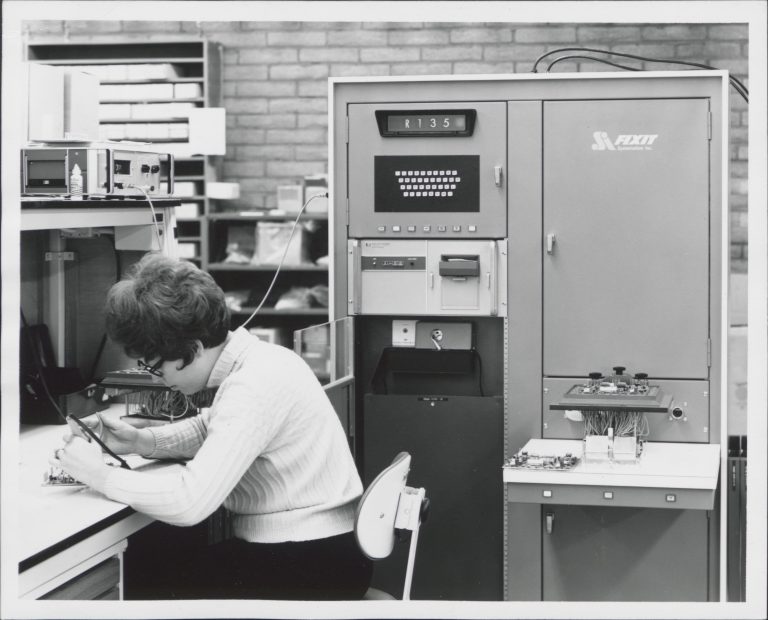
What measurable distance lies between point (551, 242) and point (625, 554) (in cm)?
94

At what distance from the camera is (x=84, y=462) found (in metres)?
1.90

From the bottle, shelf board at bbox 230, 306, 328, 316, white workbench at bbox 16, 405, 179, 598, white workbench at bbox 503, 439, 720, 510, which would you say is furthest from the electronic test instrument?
shelf board at bbox 230, 306, 328, 316

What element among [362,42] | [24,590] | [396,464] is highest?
[362,42]

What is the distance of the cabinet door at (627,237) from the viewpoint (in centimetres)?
302

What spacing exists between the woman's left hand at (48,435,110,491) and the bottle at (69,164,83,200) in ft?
2.94

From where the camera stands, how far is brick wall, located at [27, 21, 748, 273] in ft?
17.9

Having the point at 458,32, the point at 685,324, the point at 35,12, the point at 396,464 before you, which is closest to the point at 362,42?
the point at 458,32

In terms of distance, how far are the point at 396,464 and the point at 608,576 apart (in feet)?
4.16

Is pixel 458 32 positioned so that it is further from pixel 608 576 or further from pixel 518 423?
pixel 608 576

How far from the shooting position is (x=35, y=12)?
4.75 ft

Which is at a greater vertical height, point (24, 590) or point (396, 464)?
point (396, 464)

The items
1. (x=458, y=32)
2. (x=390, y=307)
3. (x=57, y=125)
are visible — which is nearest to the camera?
(x=57, y=125)

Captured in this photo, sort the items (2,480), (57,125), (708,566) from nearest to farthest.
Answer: (2,480) < (57,125) < (708,566)

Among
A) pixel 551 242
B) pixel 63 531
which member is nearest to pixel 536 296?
pixel 551 242
